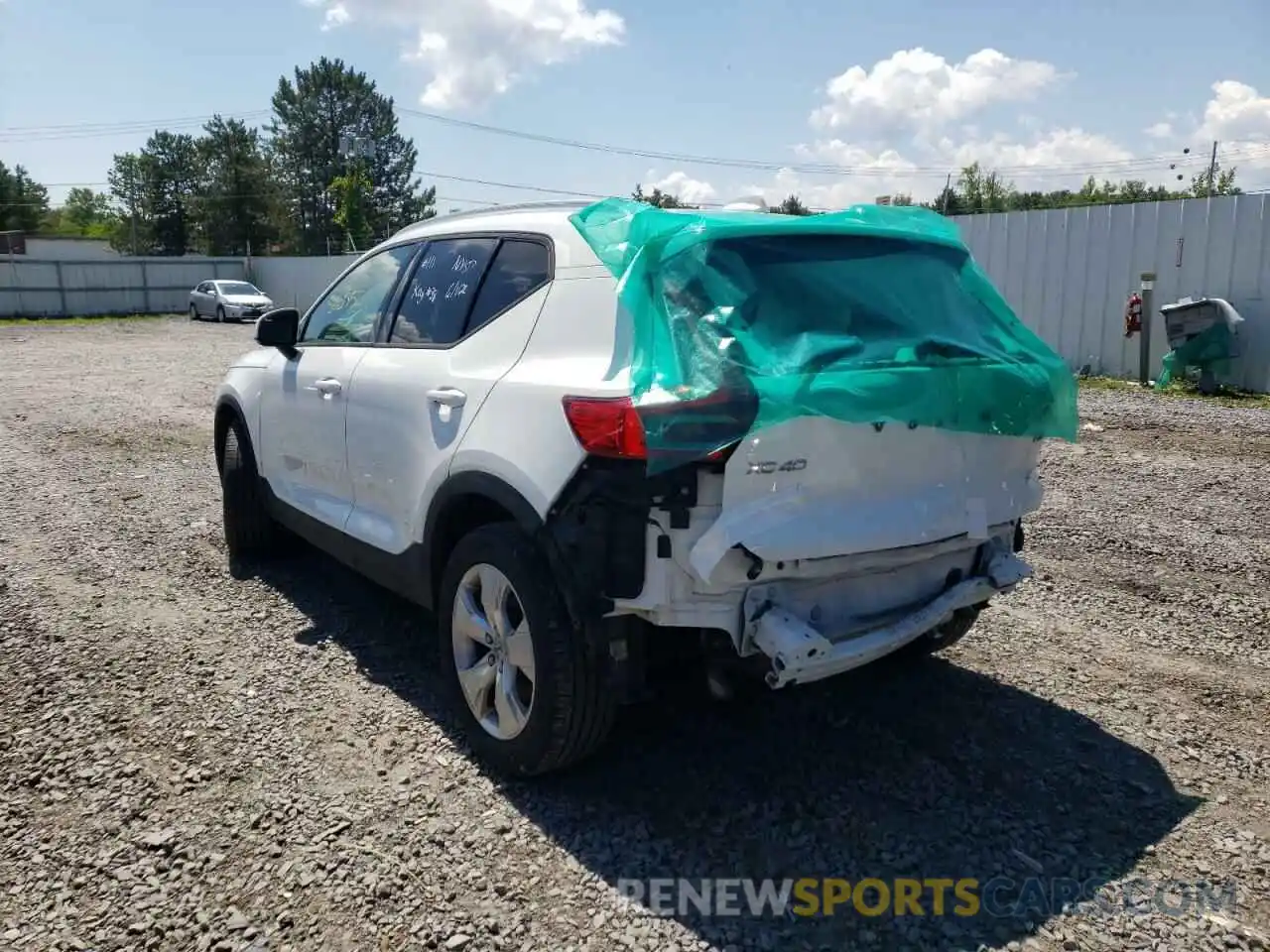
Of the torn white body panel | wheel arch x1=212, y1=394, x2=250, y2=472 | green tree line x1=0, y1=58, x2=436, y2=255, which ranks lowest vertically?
wheel arch x1=212, y1=394, x2=250, y2=472

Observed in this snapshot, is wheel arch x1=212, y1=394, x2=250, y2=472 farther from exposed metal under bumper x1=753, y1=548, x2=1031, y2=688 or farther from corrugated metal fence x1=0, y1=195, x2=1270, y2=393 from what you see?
corrugated metal fence x1=0, y1=195, x2=1270, y2=393

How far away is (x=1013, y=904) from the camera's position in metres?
2.73

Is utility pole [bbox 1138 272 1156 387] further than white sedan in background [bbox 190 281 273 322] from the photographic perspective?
No

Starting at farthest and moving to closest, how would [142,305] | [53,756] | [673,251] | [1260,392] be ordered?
[142,305] < [1260,392] < [53,756] < [673,251]

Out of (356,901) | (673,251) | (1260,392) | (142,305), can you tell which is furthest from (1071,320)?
(142,305)

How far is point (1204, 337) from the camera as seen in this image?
11.8 m

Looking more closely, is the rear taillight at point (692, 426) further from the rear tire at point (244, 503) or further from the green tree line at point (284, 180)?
the green tree line at point (284, 180)

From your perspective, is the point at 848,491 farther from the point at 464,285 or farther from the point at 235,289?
the point at 235,289

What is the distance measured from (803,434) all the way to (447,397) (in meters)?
1.40

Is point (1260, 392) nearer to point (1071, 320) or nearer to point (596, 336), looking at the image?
point (1071, 320)

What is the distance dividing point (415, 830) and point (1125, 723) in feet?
8.64

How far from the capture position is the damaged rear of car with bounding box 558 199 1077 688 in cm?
275

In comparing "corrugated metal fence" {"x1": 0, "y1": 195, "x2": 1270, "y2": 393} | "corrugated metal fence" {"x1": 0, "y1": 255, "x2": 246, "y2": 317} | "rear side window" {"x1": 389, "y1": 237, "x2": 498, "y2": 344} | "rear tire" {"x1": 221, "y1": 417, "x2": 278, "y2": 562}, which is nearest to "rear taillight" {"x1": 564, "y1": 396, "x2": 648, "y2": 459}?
"rear side window" {"x1": 389, "y1": 237, "x2": 498, "y2": 344}

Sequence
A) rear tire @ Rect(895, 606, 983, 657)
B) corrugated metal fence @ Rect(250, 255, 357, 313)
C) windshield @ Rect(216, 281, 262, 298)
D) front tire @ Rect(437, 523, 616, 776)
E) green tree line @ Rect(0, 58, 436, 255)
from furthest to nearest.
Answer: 1. green tree line @ Rect(0, 58, 436, 255)
2. corrugated metal fence @ Rect(250, 255, 357, 313)
3. windshield @ Rect(216, 281, 262, 298)
4. rear tire @ Rect(895, 606, 983, 657)
5. front tire @ Rect(437, 523, 616, 776)
